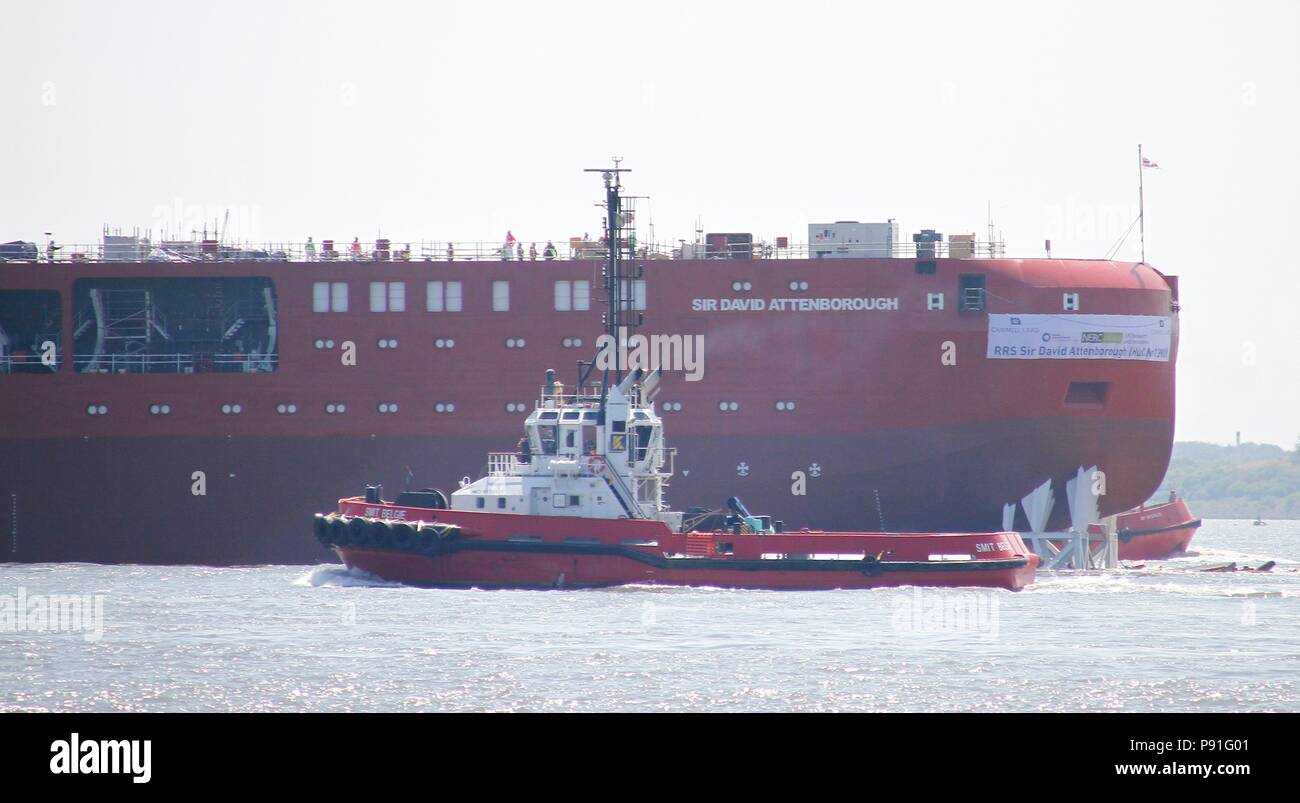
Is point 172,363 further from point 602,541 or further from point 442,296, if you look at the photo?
point 602,541

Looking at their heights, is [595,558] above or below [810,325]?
below

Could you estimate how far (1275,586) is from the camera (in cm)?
4225

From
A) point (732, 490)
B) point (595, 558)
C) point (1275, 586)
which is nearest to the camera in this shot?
point (595, 558)

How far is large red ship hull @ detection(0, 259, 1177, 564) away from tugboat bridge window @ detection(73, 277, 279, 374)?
617 millimetres

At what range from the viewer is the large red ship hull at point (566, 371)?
4516cm

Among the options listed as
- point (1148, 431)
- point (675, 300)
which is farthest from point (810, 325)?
point (1148, 431)

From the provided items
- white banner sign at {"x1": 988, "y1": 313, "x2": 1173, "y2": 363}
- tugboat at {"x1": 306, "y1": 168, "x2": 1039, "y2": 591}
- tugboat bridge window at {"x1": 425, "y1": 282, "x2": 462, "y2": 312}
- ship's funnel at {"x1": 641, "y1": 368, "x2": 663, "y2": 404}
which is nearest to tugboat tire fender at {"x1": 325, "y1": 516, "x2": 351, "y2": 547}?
tugboat at {"x1": 306, "y1": 168, "x2": 1039, "y2": 591}

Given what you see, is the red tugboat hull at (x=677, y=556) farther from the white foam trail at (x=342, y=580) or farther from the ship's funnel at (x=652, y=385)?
the ship's funnel at (x=652, y=385)

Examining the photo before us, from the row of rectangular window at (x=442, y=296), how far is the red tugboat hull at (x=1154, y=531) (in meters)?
15.2

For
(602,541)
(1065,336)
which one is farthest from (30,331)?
(1065,336)

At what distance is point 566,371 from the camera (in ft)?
150

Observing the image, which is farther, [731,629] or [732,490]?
[732,490]
